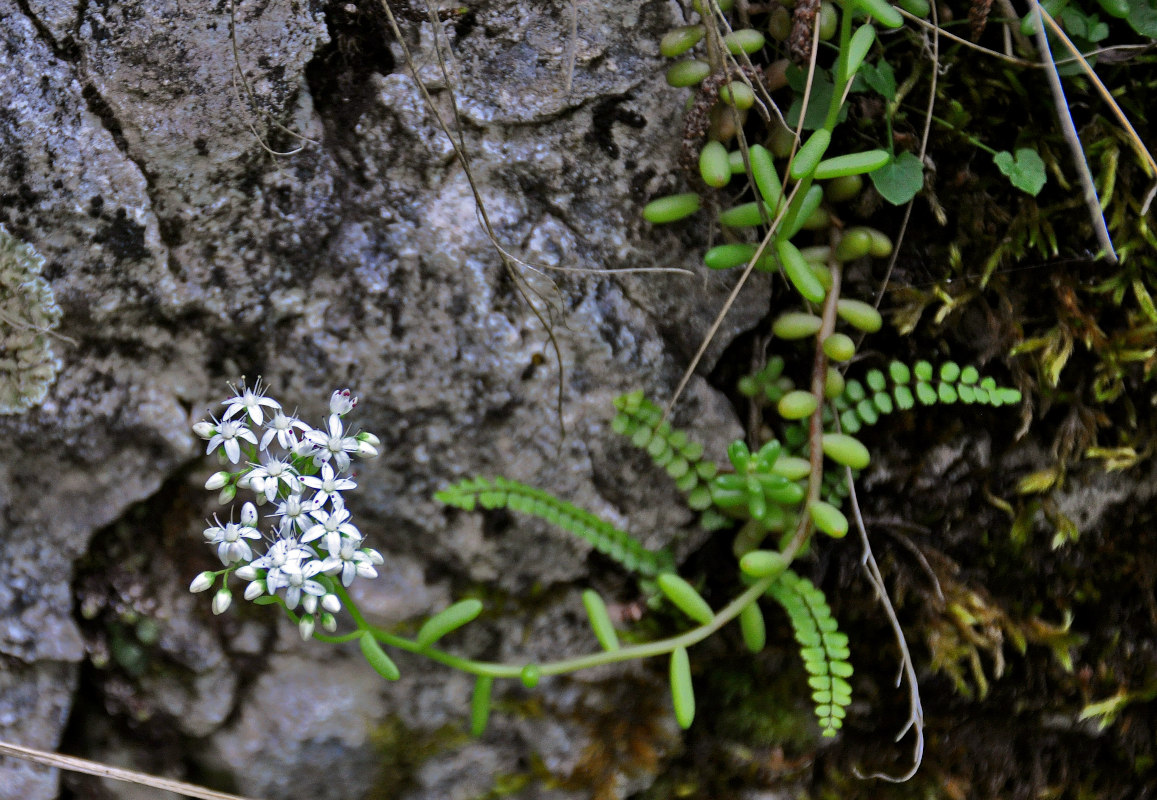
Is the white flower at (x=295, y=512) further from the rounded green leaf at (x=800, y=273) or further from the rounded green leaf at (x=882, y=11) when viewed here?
the rounded green leaf at (x=882, y=11)

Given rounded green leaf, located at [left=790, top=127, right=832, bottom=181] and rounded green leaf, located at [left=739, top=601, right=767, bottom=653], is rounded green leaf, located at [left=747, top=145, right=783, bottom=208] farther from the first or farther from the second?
rounded green leaf, located at [left=739, top=601, right=767, bottom=653]

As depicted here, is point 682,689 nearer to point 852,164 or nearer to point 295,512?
point 295,512

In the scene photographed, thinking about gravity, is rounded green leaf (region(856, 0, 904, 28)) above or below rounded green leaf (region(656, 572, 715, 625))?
above

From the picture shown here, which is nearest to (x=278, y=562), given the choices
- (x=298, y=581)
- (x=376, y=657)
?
(x=298, y=581)

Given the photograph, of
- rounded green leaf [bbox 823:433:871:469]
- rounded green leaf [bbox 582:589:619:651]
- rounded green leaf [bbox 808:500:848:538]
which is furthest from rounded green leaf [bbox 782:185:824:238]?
rounded green leaf [bbox 582:589:619:651]

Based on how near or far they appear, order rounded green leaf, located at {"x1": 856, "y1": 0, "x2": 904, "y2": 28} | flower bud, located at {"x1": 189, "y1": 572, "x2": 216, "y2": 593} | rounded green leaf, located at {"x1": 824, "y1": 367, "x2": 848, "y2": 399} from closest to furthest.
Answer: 1. flower bud, located at {"x1": 189, "y1": 572, "x2": 216, "y2": 593}
2. rounded green leaf, located at {"x1": 856, "y1": 0, "x2": 904, "y2": 28}
3. rounded green leaf, located at {"x1": 824, "y1": 367, "x2": 848, "y2": 399}

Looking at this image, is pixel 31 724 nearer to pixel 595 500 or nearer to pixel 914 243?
pixel 595 500
